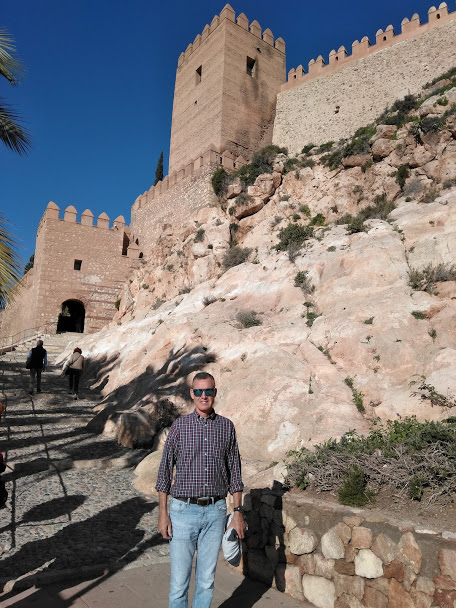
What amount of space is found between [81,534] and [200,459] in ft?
9.30

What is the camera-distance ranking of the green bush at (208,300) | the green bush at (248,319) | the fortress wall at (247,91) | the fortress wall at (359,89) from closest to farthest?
the green bush at (248,319) → the green bush at (208,300) → the fortress wall at (359,89) → the fortress wall at (247,91)

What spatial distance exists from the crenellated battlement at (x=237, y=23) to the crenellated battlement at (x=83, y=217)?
11493mm

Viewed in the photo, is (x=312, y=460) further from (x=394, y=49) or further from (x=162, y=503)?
(x=394, y=49)

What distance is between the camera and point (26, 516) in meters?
5.32

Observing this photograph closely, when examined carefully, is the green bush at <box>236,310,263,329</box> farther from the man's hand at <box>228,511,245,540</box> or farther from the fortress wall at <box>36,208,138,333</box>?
the fortress wall at <box>36,208,138,333</box>

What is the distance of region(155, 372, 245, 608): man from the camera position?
2906 millimetres

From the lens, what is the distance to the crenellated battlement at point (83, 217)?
2697cm

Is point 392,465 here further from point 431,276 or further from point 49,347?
point 49,347

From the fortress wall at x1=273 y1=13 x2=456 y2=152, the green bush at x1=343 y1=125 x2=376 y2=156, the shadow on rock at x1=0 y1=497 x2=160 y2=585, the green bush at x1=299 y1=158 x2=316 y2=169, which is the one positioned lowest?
the shadow on rock at x1=0 y1=497 x2=160 y2=585

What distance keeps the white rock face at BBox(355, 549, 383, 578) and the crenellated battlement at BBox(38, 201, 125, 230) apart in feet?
89.2

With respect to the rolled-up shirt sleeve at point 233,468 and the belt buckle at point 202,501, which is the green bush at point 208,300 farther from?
the belt buckle at point 202,501

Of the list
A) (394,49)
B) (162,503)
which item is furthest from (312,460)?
(394,49)

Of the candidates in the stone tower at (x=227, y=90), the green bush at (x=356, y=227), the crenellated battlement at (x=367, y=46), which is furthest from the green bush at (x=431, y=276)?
the crenellated battlement at (x=367, y=46)

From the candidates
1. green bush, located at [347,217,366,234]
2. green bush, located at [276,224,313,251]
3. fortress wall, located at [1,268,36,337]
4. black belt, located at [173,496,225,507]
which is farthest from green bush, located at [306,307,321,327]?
fortress wall, located at [1,268,36,337]
